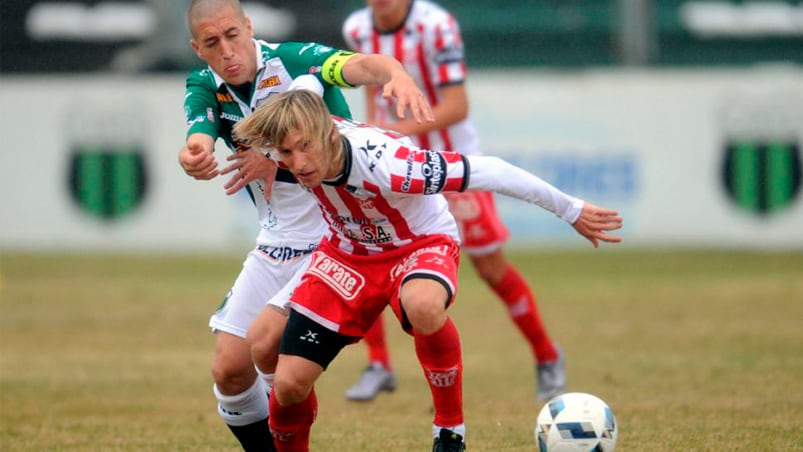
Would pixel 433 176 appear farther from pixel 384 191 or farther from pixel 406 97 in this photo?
pixel 406 97

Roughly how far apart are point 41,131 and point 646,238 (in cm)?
735

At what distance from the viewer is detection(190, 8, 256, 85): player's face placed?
561 centimetres

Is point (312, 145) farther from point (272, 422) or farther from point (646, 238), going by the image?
point (646, 238)

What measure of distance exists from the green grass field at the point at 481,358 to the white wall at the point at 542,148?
48 cm

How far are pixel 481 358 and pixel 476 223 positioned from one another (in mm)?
1820

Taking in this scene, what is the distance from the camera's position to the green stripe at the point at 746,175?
49.6ft

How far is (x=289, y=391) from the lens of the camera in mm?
5316

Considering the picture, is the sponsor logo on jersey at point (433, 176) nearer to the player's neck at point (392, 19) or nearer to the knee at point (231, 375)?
the knee at point (231, 375)

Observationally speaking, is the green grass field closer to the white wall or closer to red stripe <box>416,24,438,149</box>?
the white wall

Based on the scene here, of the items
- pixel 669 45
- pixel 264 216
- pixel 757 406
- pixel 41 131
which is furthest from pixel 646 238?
pixel 264 216

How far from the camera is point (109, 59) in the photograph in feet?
62.8

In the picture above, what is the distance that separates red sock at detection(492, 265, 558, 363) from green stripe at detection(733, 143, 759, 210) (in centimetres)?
795

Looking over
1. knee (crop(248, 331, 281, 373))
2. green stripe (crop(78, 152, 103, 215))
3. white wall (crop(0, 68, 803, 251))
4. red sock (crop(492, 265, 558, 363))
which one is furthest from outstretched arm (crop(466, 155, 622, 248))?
green stripe (crop(78, 152, 103, 215))

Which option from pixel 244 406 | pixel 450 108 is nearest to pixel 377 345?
pixel 450 108
